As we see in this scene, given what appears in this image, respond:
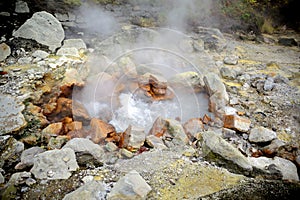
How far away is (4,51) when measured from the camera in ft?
12.3

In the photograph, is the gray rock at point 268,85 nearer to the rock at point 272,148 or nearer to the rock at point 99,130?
the rock at point 272,148

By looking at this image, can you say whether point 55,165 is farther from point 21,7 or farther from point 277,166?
point 21,7

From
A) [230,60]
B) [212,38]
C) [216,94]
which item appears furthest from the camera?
[212,38]

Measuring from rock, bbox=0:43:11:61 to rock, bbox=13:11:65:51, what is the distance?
14.6 inches

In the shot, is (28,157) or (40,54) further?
(40,54)

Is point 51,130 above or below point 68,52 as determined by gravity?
below

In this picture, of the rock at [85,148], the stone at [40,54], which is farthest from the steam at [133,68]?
the rock at [85,148]

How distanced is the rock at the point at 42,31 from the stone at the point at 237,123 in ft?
10.3

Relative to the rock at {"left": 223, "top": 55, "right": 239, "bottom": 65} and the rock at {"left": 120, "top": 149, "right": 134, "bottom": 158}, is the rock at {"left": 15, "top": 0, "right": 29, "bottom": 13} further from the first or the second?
the rock at {"left": 223, "top": 55, "right": 239, "bottom": 65}

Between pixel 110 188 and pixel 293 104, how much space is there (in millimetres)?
2931

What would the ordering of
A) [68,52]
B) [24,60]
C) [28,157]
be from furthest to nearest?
[68,52] → [24,60] → [28,157]

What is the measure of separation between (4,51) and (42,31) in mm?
741

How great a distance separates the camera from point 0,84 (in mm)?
3129

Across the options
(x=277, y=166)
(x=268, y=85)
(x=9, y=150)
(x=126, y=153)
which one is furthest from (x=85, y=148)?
(x=268, y=85)
